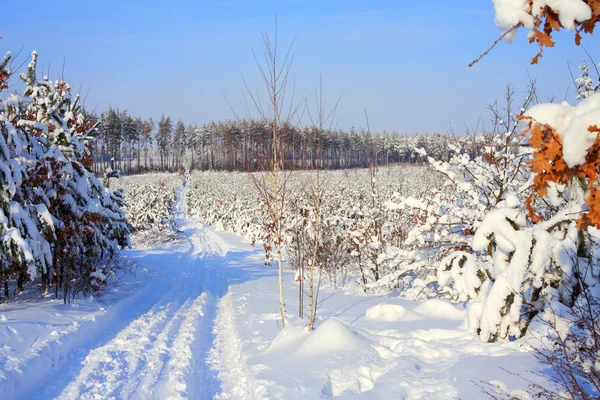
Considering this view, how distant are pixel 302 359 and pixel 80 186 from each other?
7.11 m

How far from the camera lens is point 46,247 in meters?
7.93

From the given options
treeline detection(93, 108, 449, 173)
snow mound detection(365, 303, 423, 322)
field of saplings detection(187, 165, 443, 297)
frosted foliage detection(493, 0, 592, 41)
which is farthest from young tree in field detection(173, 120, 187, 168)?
frosted foliage detection(493, 0, 592, 41)

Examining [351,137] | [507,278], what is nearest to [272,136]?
[507,278]

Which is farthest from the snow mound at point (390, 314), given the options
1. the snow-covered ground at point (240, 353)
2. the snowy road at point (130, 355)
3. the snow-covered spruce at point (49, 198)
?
the snow-covered spruce at point (49, 198)

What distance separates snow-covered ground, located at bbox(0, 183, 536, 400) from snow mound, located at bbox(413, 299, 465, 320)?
18mm

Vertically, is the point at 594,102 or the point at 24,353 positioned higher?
the point at 594,102

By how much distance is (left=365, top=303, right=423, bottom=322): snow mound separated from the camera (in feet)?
22.4

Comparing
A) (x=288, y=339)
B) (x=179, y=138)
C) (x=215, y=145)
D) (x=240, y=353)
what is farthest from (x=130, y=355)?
(x=179, y=138)

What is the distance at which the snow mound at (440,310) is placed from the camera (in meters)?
6.62

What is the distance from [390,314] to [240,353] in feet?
8.66

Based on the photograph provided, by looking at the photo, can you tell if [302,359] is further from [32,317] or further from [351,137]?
[351,137]

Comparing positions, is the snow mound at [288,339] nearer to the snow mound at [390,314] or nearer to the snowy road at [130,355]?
the snowy road at [130,355]

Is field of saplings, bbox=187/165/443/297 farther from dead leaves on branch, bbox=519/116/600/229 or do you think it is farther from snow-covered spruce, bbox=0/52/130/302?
dead leaves on branch, bbox=519/116/600/229

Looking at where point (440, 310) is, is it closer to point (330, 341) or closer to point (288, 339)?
point (330, 341)
